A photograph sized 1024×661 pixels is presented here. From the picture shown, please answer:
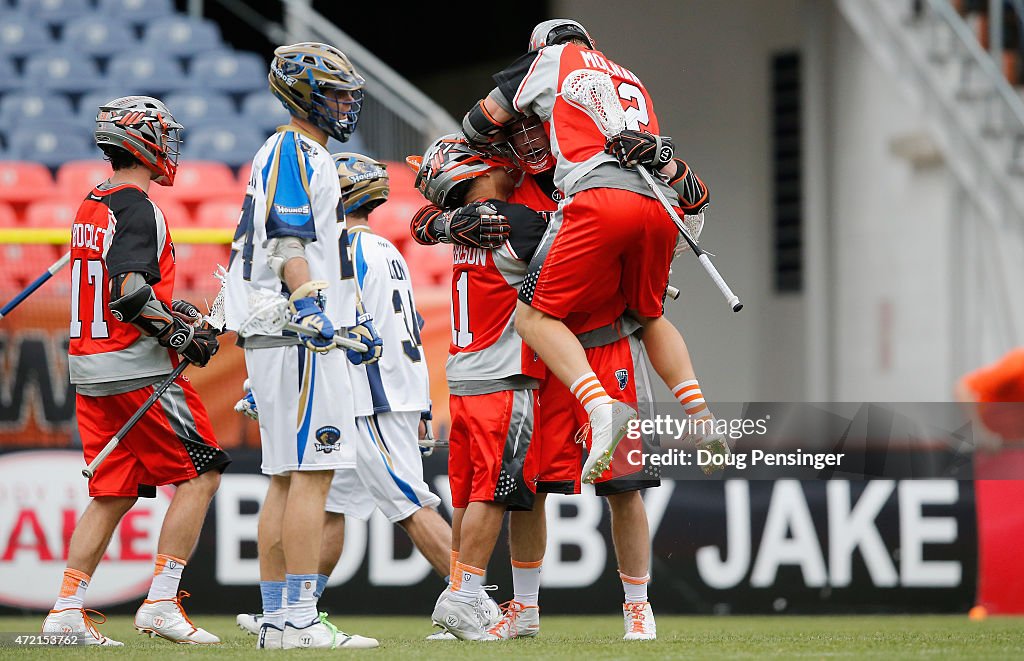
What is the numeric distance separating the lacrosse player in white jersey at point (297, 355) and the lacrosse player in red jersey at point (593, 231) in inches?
26.9

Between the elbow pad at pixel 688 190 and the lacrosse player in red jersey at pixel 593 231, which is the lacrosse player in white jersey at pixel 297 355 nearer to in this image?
the lacrosse player in red jersey at pixel 593 231

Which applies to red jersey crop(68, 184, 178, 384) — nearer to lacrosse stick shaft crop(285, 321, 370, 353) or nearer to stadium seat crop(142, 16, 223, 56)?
lacrosse stick shaft crop(285, 321, 370, 353)

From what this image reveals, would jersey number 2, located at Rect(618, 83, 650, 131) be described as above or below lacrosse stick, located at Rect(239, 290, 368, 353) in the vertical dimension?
above

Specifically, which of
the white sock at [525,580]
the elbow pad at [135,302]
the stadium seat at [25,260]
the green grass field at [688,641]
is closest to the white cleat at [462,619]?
the green grass field at [688,641]

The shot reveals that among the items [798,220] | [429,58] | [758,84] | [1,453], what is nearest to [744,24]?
[758,84]

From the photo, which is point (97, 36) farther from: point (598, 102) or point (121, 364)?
point (598, 102)

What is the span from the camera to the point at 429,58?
2023cm

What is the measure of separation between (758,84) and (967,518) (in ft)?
29.1

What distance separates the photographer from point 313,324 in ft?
15.2

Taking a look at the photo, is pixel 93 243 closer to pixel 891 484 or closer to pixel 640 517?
pixel 640 517

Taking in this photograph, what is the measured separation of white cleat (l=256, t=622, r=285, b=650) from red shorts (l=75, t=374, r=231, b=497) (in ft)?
3.54

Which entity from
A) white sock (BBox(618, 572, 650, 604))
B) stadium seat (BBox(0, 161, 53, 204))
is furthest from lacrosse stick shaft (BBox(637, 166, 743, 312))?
stadium seat (BBox(0, 161, 53, 204))

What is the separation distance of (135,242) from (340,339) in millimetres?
1215

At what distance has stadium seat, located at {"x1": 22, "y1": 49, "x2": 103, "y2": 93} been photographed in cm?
1434
